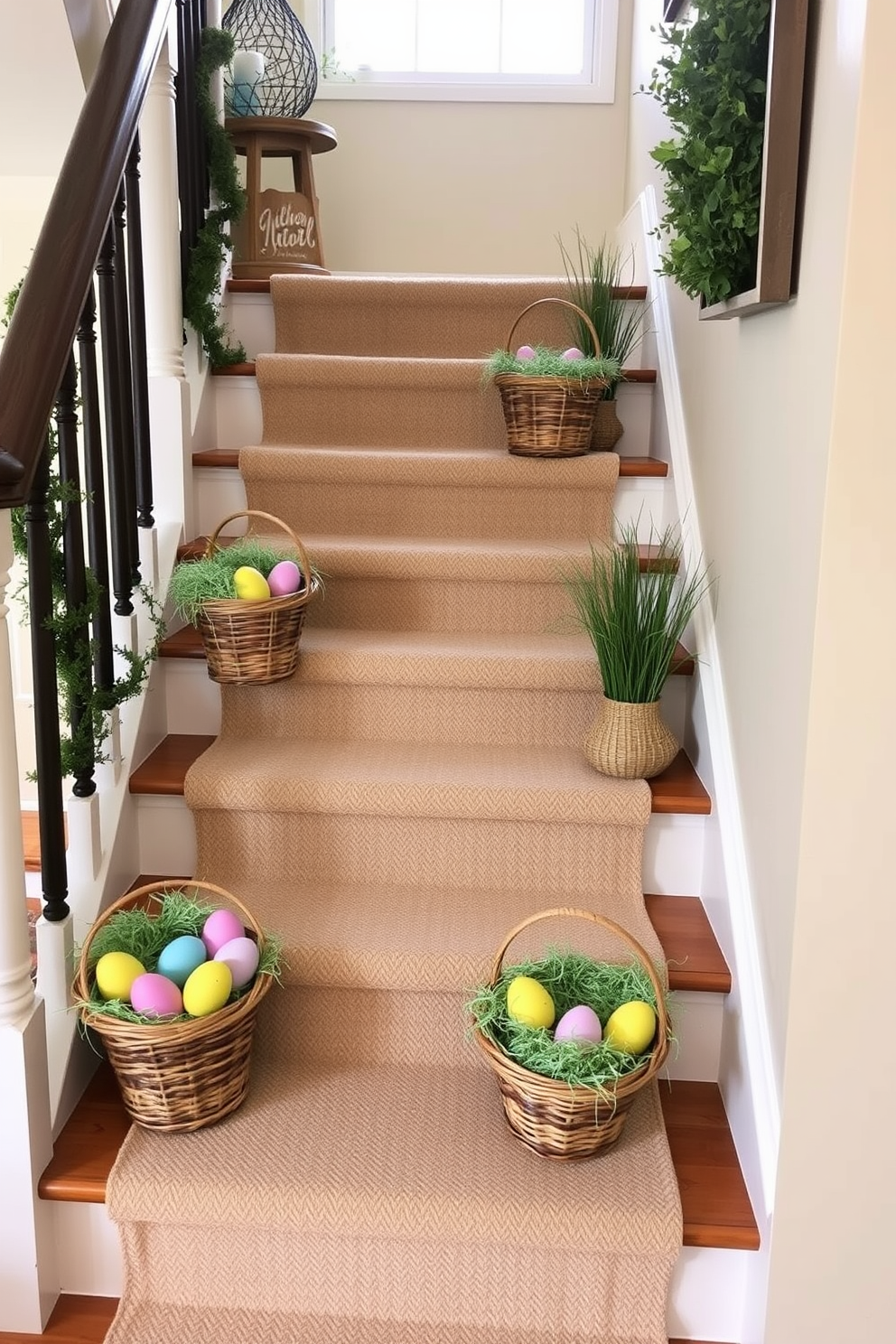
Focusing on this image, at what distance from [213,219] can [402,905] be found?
1.68 m

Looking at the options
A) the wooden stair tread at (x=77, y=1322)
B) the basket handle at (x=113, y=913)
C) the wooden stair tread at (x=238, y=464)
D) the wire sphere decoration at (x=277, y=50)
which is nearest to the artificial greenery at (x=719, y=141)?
the wooden stair tread at (x=238, y=464)

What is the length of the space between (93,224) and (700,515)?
1.17 m

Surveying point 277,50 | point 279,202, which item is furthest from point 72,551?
point 277,50

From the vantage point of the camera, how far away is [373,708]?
85.1 inches

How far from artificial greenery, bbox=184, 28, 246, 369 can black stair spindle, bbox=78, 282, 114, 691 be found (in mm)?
738

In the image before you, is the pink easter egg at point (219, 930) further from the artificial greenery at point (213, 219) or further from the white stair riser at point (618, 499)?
the artificial greenery at point (213, 219)

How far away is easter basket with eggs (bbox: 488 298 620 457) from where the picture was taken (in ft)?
7.85

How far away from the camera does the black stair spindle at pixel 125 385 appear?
1969mm

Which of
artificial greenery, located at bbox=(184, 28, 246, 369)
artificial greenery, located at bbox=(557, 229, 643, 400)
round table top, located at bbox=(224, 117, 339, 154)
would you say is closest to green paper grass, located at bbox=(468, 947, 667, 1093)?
artificial greenery, located at bbox=(557, 229, 643, 400)

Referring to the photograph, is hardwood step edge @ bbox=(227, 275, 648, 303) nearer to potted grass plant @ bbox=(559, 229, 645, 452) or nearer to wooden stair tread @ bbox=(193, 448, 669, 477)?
potted grass plant @ bbox=(559, 229, 645, 452)

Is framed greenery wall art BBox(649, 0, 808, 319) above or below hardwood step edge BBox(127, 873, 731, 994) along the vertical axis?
above

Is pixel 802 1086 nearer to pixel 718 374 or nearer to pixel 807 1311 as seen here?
pixel 807 1311

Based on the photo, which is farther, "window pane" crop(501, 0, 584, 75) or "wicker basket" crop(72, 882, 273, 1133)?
"window pane" crop(501, 0, 584, 75)

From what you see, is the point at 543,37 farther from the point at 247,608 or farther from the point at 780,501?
the point at 780,501
